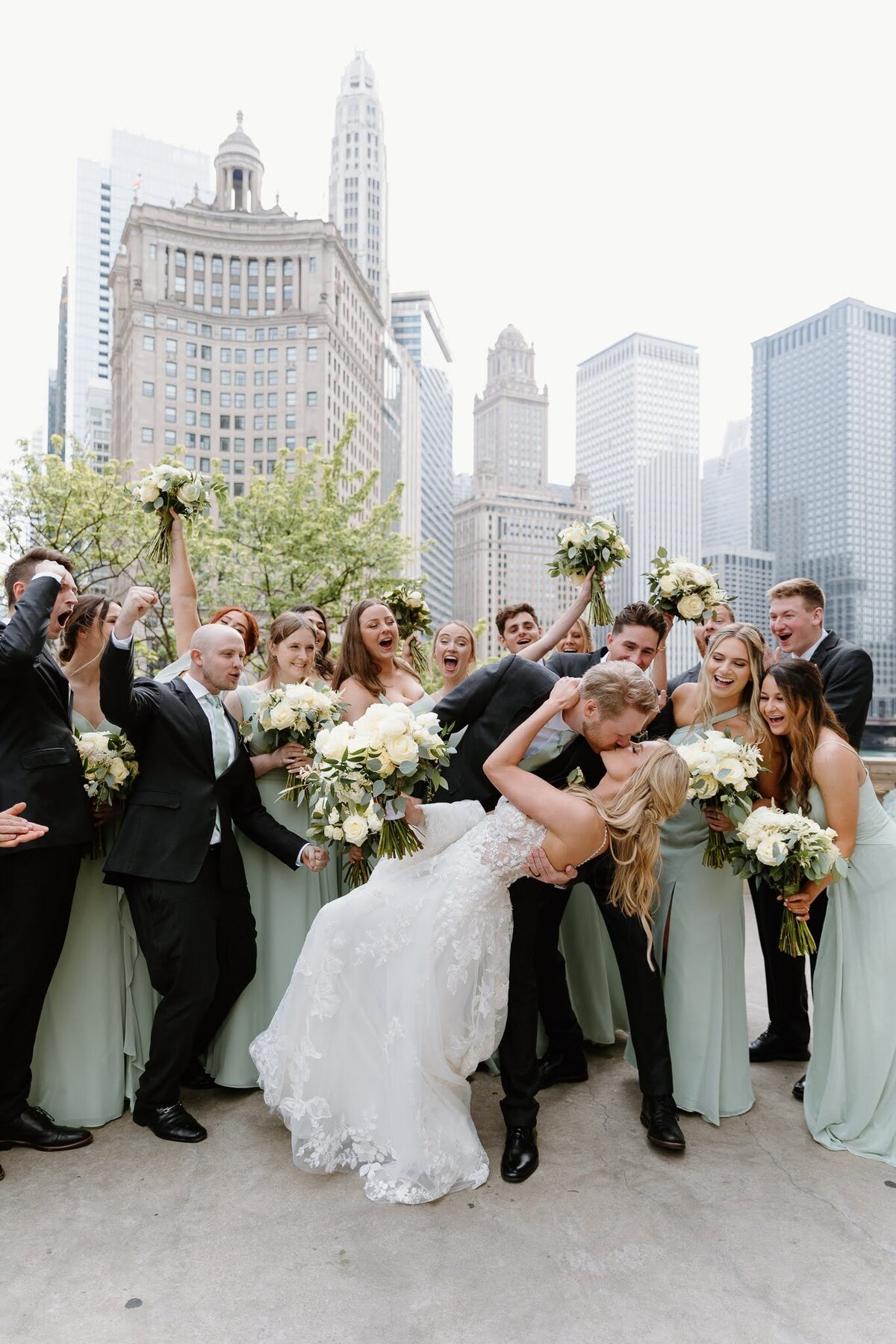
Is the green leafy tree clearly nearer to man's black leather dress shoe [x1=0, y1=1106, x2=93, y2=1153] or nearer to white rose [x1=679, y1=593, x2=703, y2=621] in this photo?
white rose [x1=679, y1=593, x2=703, y2=621]

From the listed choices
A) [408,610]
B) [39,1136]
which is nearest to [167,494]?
[408,610]

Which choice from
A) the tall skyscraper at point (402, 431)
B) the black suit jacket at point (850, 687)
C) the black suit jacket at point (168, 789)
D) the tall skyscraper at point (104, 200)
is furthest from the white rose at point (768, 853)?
the tall skyscraper at point (104, 200)

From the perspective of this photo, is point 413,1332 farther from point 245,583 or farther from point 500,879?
point 245,583

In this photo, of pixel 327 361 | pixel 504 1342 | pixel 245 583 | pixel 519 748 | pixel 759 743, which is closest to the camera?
pixel 504 1342

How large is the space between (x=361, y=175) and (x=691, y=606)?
166663 millimetres

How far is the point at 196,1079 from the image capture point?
447 cm

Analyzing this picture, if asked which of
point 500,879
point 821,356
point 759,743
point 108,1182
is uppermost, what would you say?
point 821,356

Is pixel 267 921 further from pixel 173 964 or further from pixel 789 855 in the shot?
pixel 789 855

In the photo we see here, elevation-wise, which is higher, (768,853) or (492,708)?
(492,708)

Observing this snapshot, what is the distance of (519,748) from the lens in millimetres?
3490

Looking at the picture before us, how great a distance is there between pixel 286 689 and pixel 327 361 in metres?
94.7

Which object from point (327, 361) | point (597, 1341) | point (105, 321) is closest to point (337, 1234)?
point (597, 1341)

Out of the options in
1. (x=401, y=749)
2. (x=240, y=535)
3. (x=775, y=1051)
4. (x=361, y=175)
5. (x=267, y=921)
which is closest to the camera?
(x=401, y=749)

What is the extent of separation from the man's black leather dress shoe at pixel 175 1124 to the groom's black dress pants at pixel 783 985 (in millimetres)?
3235
